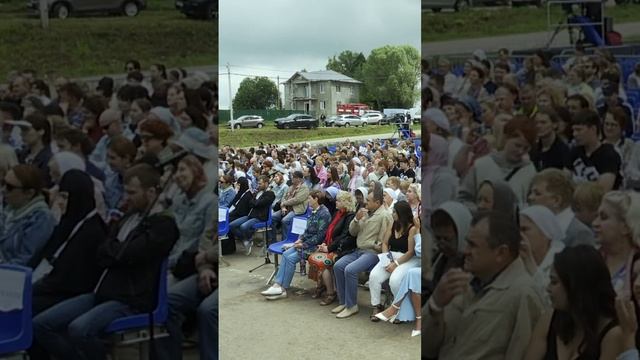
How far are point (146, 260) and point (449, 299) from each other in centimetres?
163

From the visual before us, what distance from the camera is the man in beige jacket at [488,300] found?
3.34m

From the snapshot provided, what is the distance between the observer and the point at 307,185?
10.7m

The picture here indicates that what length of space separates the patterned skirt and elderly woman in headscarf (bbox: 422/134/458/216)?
4.46 m

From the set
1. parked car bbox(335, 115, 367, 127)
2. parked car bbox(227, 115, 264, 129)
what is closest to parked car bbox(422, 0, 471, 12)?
parked car bbox(335, 115, 367, 127)

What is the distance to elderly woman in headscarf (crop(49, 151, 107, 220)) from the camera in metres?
3.58

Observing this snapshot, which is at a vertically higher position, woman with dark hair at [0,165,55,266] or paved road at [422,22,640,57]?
paved road at [422,22,640,57]

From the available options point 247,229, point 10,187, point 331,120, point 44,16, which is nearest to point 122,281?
point 10,187

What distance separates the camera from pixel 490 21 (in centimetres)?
352

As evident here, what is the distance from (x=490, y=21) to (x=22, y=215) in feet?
8.77

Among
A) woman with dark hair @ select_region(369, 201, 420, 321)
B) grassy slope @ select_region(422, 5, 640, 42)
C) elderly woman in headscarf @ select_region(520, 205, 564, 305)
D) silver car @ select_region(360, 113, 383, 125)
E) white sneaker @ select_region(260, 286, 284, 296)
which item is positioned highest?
grassy slope @ select_region(422, 5, 640, 42)

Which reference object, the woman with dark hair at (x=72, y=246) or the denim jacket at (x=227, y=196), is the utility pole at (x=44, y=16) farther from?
the denim jacket at (x=227, y=196)

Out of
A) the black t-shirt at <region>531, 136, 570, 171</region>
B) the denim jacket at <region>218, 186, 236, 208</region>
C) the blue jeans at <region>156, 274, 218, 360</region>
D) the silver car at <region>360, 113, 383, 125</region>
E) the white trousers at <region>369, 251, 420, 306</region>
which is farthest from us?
the silver car at <region>360, 113, 383, 125</region>

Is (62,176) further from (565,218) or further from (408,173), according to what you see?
(408,173)

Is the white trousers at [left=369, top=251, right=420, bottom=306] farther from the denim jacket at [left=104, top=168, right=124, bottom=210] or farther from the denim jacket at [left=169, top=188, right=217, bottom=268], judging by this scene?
the denim jacket at [left=104, top=168, right=124, bottom=210]
